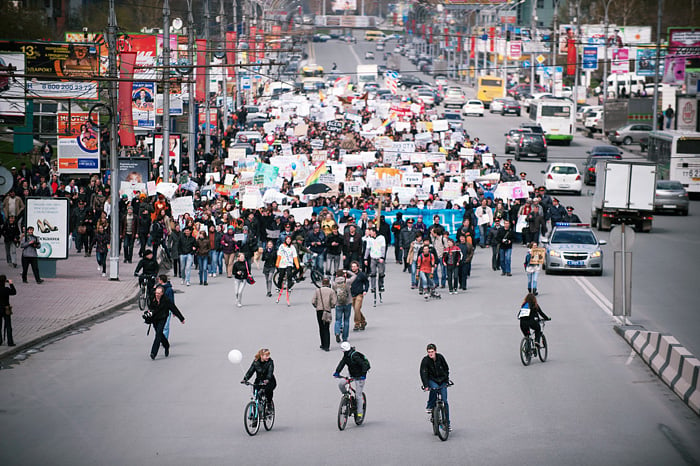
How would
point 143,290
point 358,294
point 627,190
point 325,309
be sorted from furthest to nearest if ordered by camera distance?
1. point 627,190
2. point 143,290
3. point 358,294
4. point 325,309

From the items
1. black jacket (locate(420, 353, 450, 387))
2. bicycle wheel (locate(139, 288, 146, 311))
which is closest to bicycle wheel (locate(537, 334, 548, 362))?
black jacket (locate(420, 353, 450, 387))

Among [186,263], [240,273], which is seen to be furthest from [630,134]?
[240,273]

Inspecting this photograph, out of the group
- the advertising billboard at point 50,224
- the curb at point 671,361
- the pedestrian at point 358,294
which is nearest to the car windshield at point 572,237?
the curb at point 671,361

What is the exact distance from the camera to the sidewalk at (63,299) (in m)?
22.5

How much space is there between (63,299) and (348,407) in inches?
496

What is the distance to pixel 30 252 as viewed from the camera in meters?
28.3

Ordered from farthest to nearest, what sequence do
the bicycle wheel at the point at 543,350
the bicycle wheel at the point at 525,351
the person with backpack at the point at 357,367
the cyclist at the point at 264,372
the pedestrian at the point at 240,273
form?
the pedestrian at the point at 240,273, the bicycle wheel at the point at 543,350, the bicycle wheel at the point at 525,351, the person with backpack at the point at 357,367, the cyclist at the point at 264,372

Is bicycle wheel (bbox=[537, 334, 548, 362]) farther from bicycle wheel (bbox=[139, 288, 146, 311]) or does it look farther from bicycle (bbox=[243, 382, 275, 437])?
bicycle wheel (bbox=[139, 288, 146, 311])

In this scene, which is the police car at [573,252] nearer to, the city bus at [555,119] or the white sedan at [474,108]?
the city bus at [555,119]

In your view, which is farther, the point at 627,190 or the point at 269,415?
the point at 627,190

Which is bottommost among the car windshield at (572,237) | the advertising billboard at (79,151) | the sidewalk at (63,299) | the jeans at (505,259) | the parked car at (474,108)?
the sidewalk at (63,299)

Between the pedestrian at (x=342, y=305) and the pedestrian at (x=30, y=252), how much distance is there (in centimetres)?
969

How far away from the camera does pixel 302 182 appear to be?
42156 mm

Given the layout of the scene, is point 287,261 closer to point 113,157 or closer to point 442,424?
point 113,157
